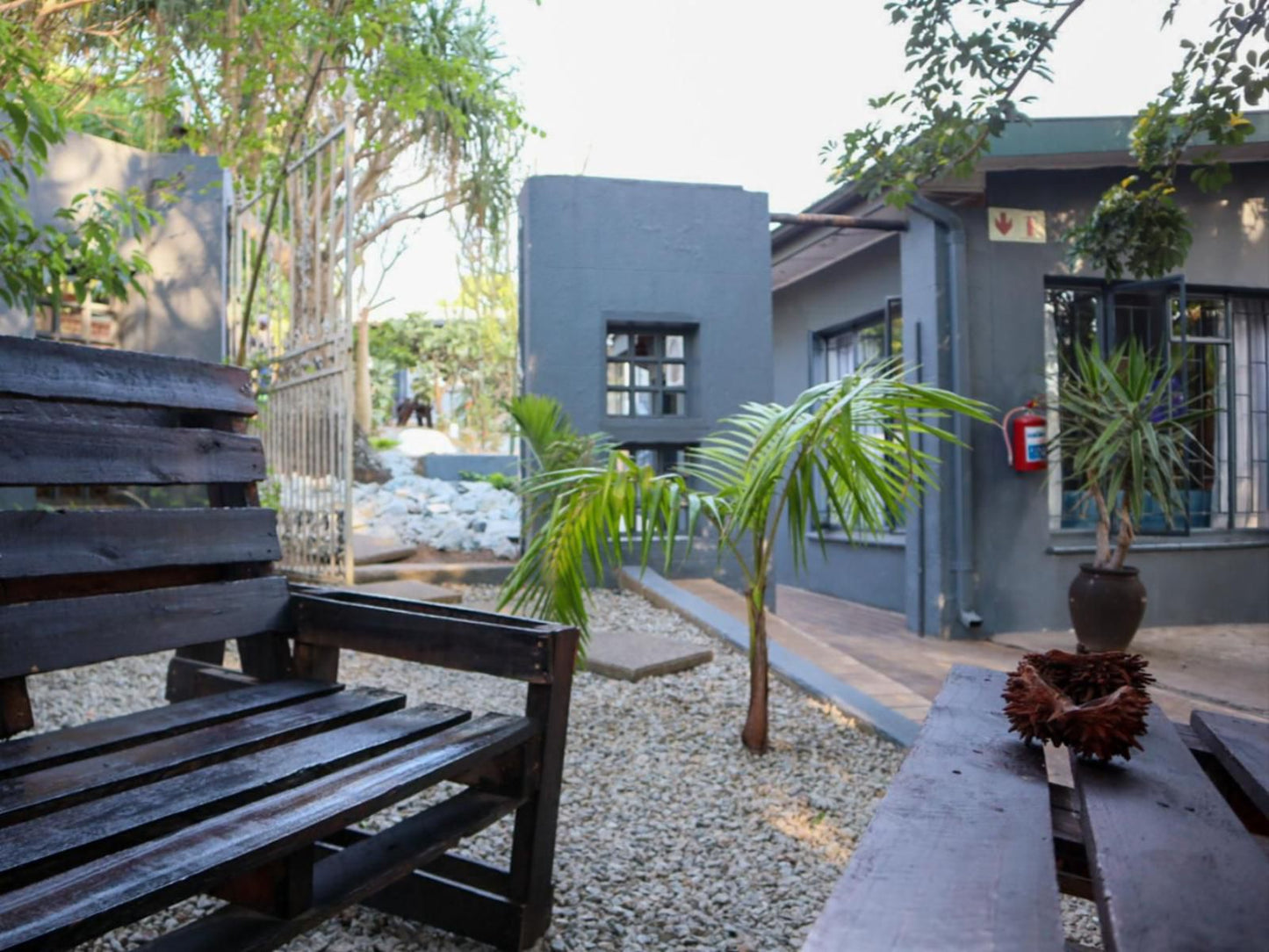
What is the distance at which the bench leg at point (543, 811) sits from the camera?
1.78 m

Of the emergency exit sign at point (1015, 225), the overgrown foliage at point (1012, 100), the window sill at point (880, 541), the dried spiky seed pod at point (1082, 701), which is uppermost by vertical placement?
the emergency exit sign at point (1015, 225)

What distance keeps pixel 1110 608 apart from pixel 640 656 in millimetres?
3031

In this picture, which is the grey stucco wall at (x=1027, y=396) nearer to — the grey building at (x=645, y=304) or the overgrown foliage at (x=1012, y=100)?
the grey building at (x=645, y=304)

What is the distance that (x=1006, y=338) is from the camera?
21.0 ft

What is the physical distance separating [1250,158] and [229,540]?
6881 mm

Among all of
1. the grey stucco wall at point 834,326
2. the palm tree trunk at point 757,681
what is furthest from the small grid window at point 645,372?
the palm tree trunk at point 757,681

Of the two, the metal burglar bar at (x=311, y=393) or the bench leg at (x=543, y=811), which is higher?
the metal burglar bar at (x=311, y=393)

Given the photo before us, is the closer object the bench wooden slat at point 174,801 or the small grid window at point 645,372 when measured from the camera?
the bench wooden slat at point 174,801

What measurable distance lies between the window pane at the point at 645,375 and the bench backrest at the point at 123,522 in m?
4.83

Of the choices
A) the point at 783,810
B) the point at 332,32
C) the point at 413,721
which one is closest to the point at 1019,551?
the point at 783,810

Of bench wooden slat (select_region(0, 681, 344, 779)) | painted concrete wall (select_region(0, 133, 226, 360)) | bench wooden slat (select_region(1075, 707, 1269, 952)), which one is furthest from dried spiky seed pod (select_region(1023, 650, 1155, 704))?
painted concrete wall (select_region(0, 133, 226, 360))

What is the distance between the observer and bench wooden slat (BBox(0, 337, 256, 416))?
1739 mm

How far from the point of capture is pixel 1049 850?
40.8 inches

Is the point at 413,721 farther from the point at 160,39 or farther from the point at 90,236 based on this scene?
the point at 160,39
